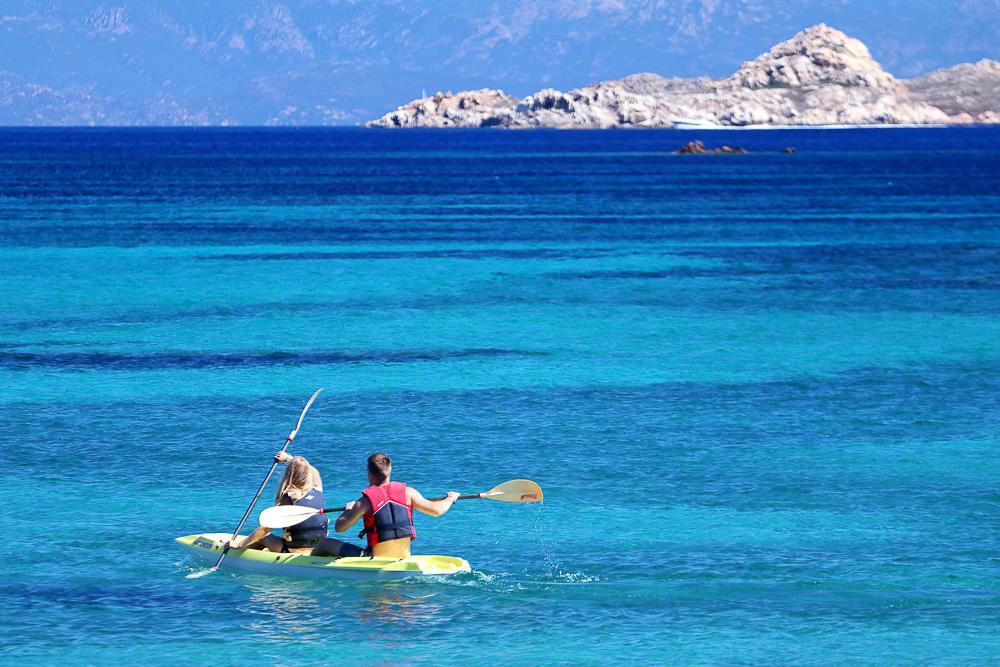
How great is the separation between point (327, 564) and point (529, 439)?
837 centimetres

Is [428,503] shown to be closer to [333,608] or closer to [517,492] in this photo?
[333,608]

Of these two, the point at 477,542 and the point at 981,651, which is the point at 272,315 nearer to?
the point at 477,542

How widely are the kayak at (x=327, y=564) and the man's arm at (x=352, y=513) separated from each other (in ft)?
1.93

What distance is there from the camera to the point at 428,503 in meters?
18.9

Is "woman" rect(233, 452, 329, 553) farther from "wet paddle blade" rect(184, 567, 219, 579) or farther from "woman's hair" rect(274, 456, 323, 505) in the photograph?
"wet paddle blade" rect(184, 567, 219, 579)

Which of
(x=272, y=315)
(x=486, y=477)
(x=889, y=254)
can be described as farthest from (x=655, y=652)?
(x=889, y=254)

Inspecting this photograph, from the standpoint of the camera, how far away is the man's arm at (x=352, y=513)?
18.4 m

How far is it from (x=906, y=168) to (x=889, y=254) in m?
95.0

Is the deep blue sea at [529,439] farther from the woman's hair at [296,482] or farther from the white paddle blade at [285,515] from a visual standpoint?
the woman's hair at [296,482]

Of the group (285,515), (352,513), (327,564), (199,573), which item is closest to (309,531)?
(327,564)

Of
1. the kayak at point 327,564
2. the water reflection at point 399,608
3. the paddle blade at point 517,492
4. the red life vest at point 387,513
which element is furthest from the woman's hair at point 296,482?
the paddle blade at point 517,492

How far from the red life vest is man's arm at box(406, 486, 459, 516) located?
86mm

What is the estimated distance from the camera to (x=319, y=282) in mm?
50656

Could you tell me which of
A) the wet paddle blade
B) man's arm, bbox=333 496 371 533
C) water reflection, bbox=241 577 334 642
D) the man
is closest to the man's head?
the man
